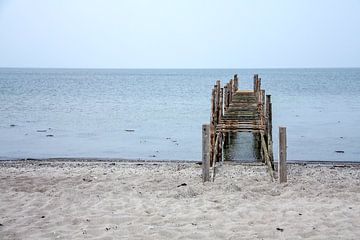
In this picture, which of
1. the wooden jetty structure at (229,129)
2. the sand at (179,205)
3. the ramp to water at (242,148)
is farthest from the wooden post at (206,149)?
the ramp to water at (242,148)

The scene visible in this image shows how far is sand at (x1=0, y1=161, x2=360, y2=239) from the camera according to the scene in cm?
Result: 672

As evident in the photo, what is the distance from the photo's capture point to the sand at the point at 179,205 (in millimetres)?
6719

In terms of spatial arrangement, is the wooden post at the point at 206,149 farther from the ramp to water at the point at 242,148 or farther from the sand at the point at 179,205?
the ramp to water at the point at 242,148

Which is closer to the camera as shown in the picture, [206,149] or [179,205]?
[179,205]

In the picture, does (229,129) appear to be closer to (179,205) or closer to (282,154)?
(282,154)

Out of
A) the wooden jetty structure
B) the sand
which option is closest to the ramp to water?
the wooden jetty structure

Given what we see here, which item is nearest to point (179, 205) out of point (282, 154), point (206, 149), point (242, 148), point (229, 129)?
point (206, 149)

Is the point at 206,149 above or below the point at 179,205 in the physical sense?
above

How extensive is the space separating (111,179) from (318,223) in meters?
5.54

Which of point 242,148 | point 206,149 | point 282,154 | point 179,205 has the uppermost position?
point 206,149

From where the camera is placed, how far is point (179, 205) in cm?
813

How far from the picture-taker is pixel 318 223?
6.99m

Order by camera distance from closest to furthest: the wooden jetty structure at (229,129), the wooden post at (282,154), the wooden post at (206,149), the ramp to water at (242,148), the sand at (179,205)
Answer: the sand at (179,205) < the wooden post at (282,154) < the wooden post at (206,149) < the wooden jetty structure at (229,129) < the ramp to water at (242,148)

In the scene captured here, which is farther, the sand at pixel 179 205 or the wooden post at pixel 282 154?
the wooden post at pixel 282 154
